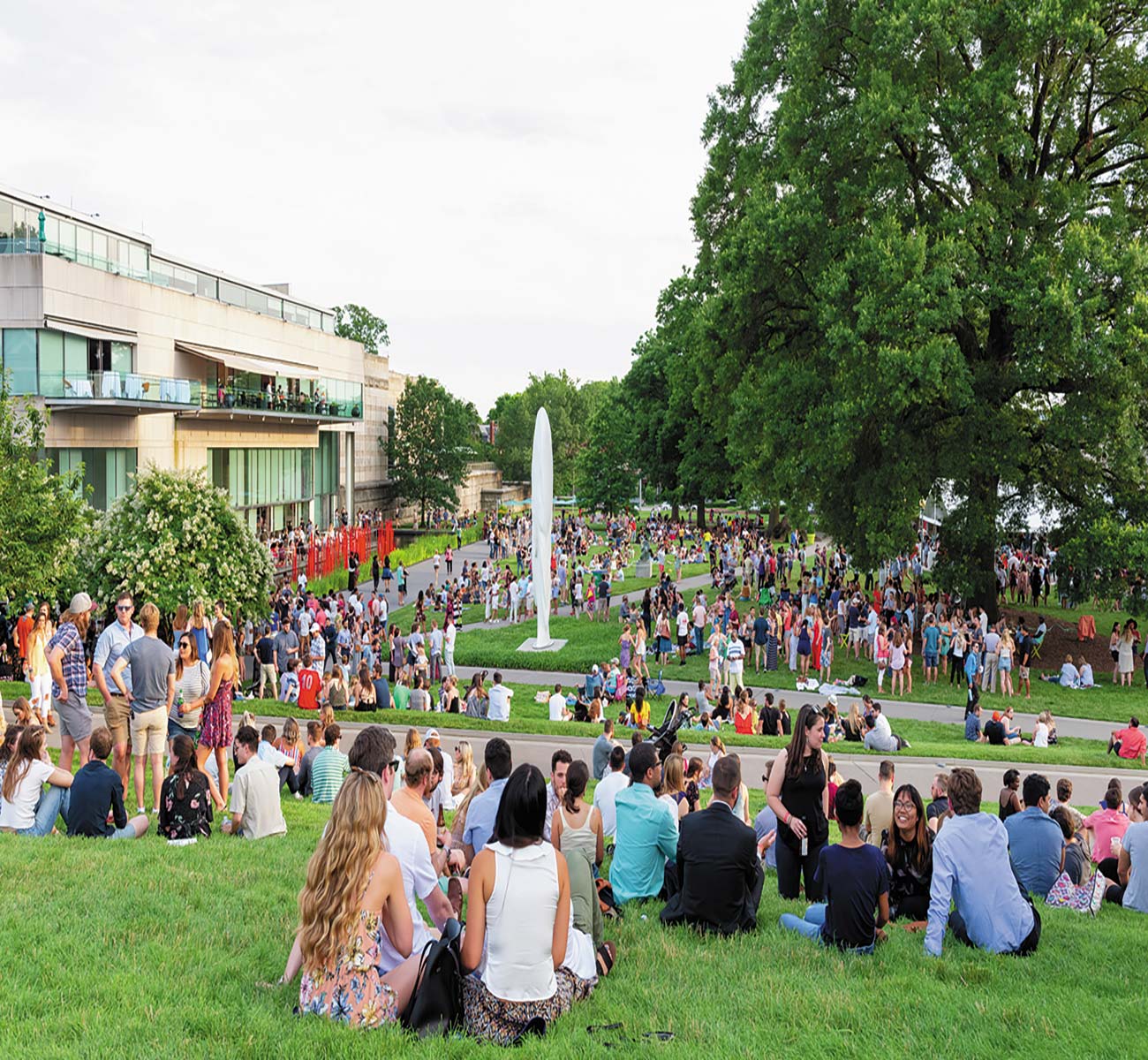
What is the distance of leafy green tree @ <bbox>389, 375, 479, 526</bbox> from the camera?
2916 inches

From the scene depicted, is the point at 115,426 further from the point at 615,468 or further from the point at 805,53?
the point at 615,468

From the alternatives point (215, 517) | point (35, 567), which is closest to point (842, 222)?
point (215, 517)

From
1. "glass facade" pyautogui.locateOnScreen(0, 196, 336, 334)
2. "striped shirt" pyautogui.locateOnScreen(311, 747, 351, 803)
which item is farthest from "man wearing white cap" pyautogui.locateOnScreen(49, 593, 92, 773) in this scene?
"glass facade" pyautogui.locateOnScreen(0, 196, 336, 334)

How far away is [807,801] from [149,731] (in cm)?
638

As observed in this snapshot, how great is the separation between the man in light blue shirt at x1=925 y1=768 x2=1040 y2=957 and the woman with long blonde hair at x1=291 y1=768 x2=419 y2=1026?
344 cm

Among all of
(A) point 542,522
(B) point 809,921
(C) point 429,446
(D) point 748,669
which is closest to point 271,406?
(A) point 542,522

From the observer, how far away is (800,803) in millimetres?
8047

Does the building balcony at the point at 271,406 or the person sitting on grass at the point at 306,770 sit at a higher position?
the building balcony at the point at 271,406

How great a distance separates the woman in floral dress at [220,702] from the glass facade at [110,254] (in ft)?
89.9

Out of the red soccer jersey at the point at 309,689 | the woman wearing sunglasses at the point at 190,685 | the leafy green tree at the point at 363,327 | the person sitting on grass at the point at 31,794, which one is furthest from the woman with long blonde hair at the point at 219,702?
the leafy green tree at the point at 363,327

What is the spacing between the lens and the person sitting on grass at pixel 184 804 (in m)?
8.73

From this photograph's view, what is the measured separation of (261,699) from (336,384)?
40.7m

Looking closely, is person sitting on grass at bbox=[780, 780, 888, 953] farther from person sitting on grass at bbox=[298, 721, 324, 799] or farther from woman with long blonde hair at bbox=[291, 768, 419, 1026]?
person sitting on grass at bbox=[298, 721, 324, 799]

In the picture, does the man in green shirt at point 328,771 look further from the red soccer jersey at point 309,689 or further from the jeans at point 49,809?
the red soccer jersey at point 309,689
